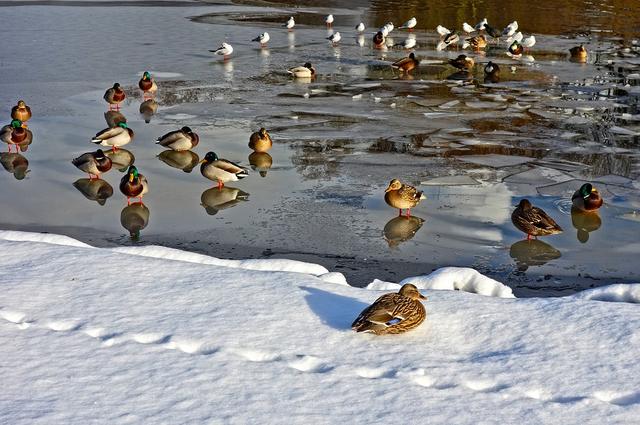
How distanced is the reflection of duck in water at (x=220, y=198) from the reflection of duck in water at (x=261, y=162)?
2.58ft

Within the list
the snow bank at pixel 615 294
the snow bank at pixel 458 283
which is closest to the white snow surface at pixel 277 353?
the snow bank at pixel 615 294

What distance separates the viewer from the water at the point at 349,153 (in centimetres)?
923

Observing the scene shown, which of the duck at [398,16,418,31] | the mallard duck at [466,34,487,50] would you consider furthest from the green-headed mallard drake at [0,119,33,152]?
the duck at [398,16,418,31]

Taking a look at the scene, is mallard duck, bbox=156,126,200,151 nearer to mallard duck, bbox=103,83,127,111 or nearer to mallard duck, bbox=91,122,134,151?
mallard duck, bbox=91,122,134,151

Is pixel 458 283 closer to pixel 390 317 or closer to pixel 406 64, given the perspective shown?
pixel 390 317

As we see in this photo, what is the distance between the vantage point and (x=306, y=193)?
10844 mm

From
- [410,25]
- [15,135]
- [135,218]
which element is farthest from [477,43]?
[135,218]

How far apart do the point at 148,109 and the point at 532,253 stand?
343 inches

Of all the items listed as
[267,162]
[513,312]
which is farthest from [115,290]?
[267,162]

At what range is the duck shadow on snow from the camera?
6711mm

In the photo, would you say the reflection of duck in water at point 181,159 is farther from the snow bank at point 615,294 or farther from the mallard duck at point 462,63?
the mallard duck at point 462,63

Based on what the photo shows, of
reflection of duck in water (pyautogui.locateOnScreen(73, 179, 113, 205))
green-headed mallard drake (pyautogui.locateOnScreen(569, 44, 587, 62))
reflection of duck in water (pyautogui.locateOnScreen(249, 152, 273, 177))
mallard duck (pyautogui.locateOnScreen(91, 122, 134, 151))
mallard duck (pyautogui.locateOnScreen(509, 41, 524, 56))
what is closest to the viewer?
reflection of duck in water (pyautogui.locateOnScreen(73, 179, 113, 205))

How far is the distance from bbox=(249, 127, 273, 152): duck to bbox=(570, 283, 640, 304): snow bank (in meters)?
5.89

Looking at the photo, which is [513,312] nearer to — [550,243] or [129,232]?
[550,243]
